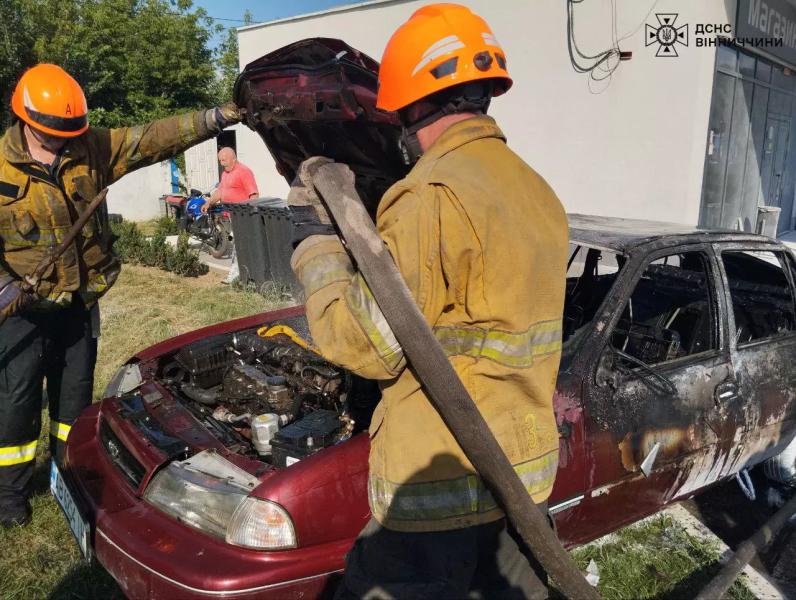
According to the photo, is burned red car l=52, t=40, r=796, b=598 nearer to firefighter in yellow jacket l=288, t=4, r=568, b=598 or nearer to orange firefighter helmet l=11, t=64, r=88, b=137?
firefighter in yellow jacket l=288, t=4, r=568, b=598

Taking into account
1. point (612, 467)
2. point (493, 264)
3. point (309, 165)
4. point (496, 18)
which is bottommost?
point (612, 467)

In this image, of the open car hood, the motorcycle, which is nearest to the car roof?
the open car hood

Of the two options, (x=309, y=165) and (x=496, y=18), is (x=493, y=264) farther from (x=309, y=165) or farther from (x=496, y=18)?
(x=496, y=18)

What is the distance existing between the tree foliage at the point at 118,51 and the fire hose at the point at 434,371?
16575 millimetres

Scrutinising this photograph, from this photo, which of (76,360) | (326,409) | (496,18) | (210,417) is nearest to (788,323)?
(326,409)

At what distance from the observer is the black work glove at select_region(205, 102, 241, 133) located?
2.94 meters

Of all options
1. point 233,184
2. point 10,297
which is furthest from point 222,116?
point 233,184

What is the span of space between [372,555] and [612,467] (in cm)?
130

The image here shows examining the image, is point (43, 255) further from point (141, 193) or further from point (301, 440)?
point (141, 193)

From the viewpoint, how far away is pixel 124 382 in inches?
120

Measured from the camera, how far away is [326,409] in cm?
298

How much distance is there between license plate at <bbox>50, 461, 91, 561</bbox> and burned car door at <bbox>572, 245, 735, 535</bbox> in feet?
6.41

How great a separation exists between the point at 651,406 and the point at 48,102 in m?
3.10

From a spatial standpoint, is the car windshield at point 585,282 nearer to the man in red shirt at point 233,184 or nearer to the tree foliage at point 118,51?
→ the man in red shirt at point 233,184
